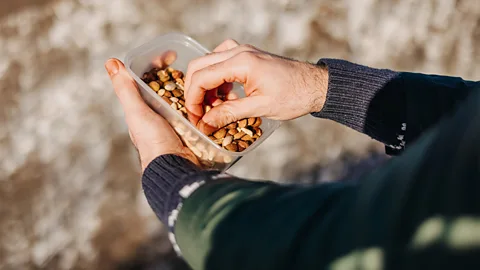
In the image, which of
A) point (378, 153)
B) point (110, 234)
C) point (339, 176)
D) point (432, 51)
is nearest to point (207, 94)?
point (110, 234)

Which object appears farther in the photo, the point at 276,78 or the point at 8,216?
the point at 8,216

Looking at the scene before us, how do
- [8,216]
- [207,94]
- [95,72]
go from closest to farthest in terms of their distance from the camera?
Answer: [207,94] → [8,216] → [95,72]

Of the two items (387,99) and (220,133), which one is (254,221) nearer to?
(220,133)

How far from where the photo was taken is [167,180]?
80 cm

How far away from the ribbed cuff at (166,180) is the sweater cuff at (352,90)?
35cm

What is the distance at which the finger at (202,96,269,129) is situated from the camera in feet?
3.16

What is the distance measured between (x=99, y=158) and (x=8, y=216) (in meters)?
0.30

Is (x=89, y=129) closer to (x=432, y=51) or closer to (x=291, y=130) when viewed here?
(x=291, y=130)

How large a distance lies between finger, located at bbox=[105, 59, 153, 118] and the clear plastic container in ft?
0.05

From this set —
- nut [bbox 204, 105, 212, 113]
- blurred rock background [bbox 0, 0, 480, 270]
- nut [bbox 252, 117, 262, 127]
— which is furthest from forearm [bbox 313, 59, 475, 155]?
blurred rock background [bbox 0, 0, 480, 270]

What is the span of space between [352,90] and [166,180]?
45 cm

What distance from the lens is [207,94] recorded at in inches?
41.7

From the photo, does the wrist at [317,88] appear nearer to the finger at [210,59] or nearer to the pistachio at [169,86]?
the finger at [210,59]

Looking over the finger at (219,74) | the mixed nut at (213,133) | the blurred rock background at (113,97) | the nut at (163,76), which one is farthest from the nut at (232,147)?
the blurred rock background at (113,97)
